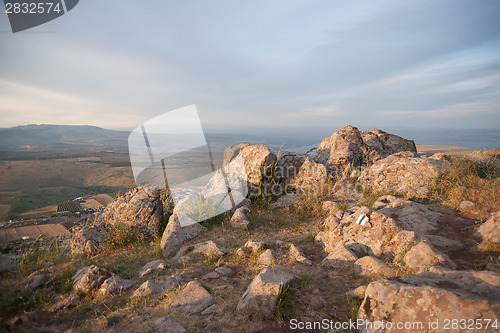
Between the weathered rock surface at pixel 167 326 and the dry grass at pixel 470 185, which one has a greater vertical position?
the dry grass at pixel 470 185

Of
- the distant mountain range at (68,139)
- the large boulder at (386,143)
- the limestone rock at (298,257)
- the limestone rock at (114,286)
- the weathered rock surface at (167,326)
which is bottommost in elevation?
the limestone rock at (298,257)

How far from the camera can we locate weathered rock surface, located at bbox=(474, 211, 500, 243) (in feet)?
15.2

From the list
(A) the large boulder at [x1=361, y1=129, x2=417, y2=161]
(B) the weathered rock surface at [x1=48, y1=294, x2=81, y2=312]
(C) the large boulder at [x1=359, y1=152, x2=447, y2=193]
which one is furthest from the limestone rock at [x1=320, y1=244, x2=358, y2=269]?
(A) the large boulder at [x1=361, y1=129, x2=417, y2=161]

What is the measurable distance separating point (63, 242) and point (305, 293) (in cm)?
685

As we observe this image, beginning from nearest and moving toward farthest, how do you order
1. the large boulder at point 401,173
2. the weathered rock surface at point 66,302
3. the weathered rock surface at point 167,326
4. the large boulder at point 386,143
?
the weathered rock surface at point 167,326 → the weathered rock surface at point 66,302 → the large boulder at point 401,173 → the large boulder at point 386,143

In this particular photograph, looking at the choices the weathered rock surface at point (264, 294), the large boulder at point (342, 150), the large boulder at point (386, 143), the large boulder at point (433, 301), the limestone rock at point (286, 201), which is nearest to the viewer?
the large boulder at point (433, 301)

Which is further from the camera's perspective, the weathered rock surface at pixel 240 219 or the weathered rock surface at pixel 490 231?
the weathered rock surface at pixel 240 219

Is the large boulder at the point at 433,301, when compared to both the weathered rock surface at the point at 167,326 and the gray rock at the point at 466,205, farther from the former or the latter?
the gray rock at the point at 466,205

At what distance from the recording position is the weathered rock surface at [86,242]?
6.50m

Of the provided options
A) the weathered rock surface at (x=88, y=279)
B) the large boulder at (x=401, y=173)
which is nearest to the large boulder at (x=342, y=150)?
the large boulder at (x=401, y=173)

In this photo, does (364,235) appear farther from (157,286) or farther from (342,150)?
(342,150)

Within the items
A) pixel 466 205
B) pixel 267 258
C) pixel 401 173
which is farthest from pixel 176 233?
pixel 466 205

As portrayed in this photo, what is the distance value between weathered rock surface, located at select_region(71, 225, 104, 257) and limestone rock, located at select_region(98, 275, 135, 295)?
2539mm

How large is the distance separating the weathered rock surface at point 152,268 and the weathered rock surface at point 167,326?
2.02 metres
